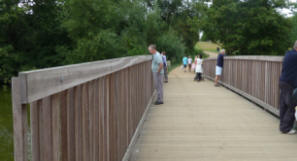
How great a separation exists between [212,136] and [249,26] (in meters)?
37.1

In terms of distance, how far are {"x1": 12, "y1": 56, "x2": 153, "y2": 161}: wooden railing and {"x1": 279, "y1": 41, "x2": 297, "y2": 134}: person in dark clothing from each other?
3122 mm

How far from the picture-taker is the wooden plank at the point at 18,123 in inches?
54.9

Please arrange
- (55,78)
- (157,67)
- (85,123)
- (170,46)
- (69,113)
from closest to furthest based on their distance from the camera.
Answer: (55,78) < (69,113) < (85,123) < (157,67) < (170,46)

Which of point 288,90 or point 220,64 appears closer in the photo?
point 288,90

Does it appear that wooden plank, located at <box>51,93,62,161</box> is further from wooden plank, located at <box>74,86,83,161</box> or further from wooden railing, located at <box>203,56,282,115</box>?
wooden railing, located at <box>203,56,282,115</box>

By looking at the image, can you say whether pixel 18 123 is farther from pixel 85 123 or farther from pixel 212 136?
pixel 212 136

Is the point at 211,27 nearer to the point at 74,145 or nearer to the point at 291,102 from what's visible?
the point at 291,102

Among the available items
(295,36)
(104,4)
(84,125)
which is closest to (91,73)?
(84,125)

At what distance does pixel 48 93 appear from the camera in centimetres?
166

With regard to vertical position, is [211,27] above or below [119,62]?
above

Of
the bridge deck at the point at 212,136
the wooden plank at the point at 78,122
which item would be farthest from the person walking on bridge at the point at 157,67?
the wooden plank at the point at 78,122

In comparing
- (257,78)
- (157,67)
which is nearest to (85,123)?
(157,67)

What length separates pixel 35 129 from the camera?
1576mm

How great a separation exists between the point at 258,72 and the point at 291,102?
3355 mm
